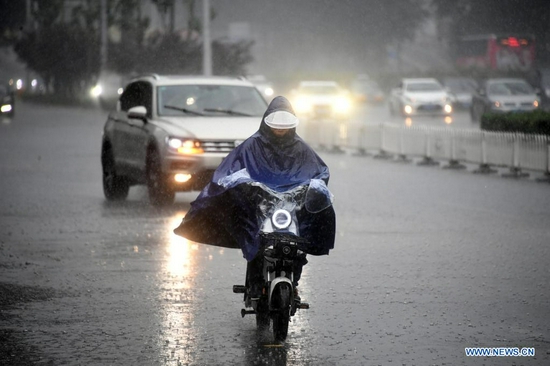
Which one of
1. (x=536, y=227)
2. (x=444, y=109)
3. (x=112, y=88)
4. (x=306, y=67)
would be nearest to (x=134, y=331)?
(x=536, y=227)

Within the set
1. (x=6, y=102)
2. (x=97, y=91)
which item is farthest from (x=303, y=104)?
(x=97, y=91)

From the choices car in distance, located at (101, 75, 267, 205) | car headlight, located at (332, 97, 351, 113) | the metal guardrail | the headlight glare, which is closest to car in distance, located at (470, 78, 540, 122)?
car headlight, located at (332, 97, 351, 113)

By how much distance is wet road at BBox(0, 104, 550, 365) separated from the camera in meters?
7.56

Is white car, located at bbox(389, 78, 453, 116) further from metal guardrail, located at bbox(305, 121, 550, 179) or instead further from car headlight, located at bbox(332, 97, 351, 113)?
metal guardrail, located at bbox(305, 121, 550, 179)

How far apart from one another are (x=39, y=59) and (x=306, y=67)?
41.5m

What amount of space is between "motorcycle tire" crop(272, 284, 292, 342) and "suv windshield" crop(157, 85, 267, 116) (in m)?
9.53

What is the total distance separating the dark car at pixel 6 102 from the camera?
53.0m

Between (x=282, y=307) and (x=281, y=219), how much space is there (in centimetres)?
54

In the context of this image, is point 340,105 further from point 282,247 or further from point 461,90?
point 282,247

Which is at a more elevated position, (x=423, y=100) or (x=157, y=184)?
(x=157, y=184)

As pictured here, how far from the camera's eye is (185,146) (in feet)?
53.2

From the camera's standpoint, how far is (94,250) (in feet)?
40.5

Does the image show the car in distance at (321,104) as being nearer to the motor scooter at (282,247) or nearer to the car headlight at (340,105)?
the car headlight at (340,105)

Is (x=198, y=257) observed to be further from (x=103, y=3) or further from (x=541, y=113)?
(x=103, y=3)
